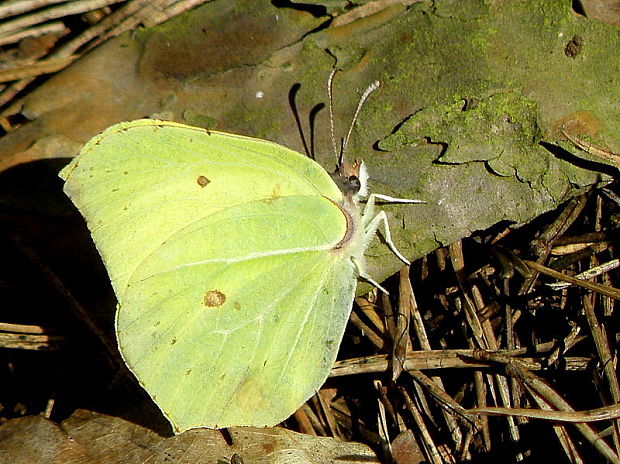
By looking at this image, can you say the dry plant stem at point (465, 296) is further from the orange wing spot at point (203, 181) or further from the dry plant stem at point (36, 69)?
the dry plant stem at point (36, 69)

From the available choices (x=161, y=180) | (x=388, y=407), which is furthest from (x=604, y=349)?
(x=161, y=180)

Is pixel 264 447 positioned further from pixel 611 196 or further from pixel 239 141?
pixel 611 196

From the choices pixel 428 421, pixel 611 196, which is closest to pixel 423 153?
pixel 611 196

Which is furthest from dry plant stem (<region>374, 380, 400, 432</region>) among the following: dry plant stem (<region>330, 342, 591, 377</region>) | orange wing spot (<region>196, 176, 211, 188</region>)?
orange wing spot (<region>196, 176, 211, 188</region>)

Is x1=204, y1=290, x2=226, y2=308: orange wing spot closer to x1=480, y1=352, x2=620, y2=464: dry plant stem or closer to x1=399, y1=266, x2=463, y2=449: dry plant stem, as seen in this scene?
x1=399, y1=266, x2=463, y2=449: dry plant stem

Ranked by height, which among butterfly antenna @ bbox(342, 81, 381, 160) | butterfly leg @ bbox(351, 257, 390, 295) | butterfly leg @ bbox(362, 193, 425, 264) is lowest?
butterfly leg @ bbox(351, 257, 390, 295)

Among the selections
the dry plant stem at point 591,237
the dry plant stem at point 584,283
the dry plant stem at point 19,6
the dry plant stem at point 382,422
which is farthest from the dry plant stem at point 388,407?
the dry plant stem at point 19,6

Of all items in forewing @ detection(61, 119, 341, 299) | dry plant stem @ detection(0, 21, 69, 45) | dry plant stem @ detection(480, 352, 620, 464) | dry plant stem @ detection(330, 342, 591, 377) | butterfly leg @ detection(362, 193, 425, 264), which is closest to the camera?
forewing @ detection(61, 119, 341, 299)
